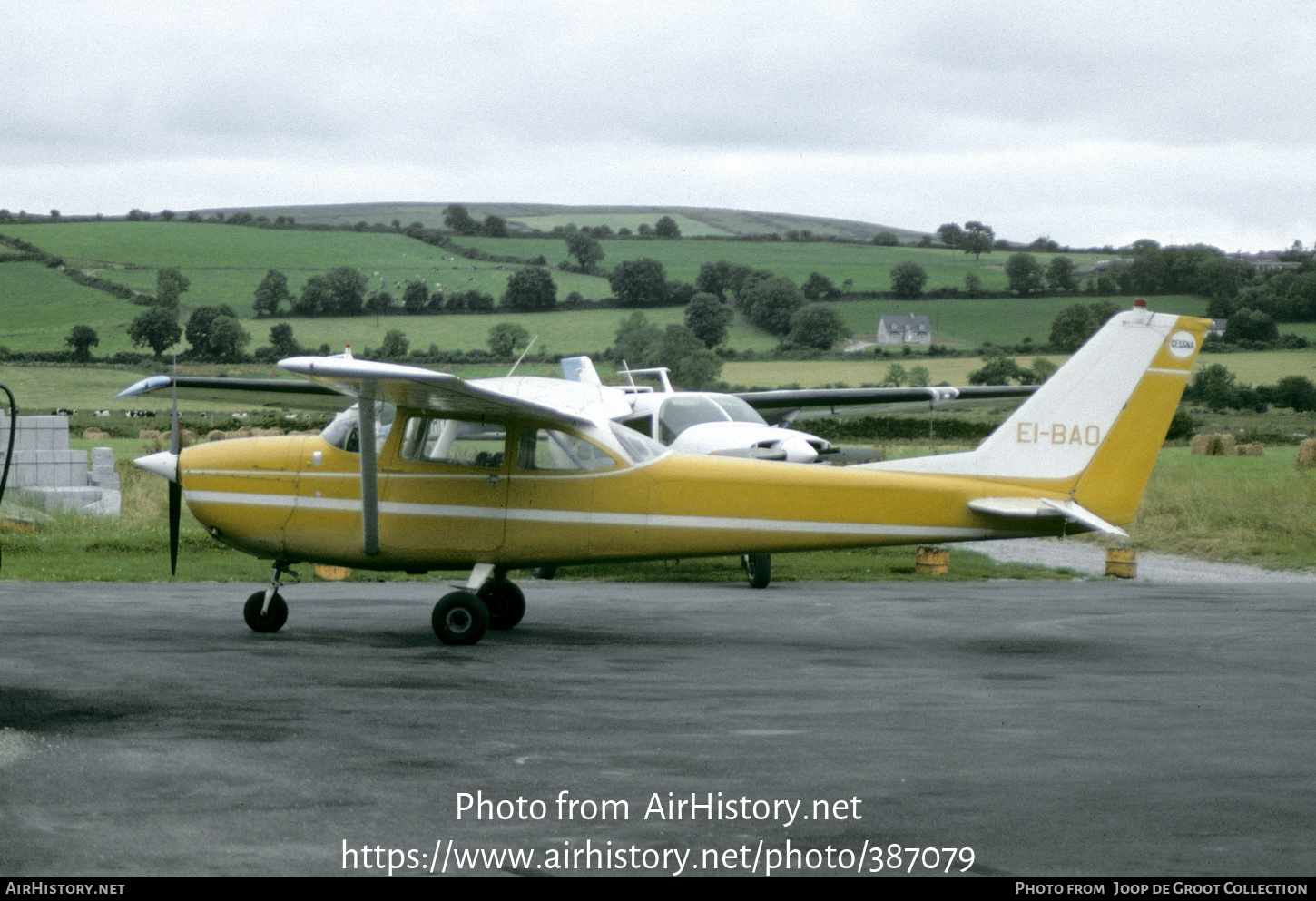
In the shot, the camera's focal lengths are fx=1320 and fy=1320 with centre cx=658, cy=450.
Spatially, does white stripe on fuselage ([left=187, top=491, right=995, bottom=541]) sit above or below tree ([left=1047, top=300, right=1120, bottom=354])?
below

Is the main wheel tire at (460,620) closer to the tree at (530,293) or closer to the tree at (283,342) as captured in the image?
the tree at (283,342)

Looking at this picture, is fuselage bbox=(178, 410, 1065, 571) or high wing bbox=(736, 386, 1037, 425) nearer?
fuselage bbox=(178, 410, 1065, 571)

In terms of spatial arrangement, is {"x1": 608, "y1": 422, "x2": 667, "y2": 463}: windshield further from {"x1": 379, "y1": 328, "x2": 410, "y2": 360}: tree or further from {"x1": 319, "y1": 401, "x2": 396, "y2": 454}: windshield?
{"x1": 379, "y1": 328, "x2": 410, "y2": 360}: tree

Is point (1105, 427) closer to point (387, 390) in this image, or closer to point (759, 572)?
point (759, 572)

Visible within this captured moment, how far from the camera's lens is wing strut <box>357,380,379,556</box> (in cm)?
1085

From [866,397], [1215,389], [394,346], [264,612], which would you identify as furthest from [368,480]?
[1215,389]

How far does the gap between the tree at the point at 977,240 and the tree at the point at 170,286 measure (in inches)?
2118

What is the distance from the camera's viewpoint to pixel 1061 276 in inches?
3253

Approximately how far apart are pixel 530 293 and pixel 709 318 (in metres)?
11.0

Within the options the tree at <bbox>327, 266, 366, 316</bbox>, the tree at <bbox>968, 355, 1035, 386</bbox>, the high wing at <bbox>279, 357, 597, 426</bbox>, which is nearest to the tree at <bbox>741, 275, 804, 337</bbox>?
the tree at <bbox>968, 355, 1035, 386</bbox>

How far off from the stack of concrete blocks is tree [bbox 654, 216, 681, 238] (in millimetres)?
77781
